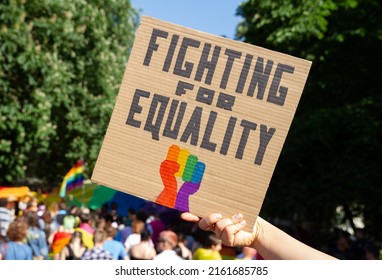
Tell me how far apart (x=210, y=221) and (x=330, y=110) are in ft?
47.1

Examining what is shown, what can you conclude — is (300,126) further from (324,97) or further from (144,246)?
(144,246)

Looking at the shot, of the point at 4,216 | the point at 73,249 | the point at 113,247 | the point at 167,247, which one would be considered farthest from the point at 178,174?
the point at 4,216

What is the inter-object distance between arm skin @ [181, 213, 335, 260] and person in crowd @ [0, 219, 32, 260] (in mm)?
4444

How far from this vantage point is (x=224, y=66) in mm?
3422

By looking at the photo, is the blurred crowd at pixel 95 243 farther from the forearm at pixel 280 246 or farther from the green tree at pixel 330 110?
the forearm at pixel 280 246

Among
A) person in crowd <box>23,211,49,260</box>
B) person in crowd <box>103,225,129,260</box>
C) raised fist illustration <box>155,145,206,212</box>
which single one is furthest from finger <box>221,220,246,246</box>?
person in crowd <box>23,211,49,260</box>

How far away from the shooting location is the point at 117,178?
344 centimetres

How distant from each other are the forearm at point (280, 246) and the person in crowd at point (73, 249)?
20.8 feet

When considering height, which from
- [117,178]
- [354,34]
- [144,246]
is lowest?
[144,246]

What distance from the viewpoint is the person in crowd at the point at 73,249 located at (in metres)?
9.48

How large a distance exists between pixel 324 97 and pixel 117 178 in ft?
54.2

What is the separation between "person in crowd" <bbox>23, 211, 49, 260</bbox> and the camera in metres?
9.38

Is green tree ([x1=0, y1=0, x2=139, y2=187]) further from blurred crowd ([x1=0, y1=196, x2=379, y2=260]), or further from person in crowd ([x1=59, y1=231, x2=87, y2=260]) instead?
person in crowd ([x1=59, y1=231, x2=87, y2=260])
